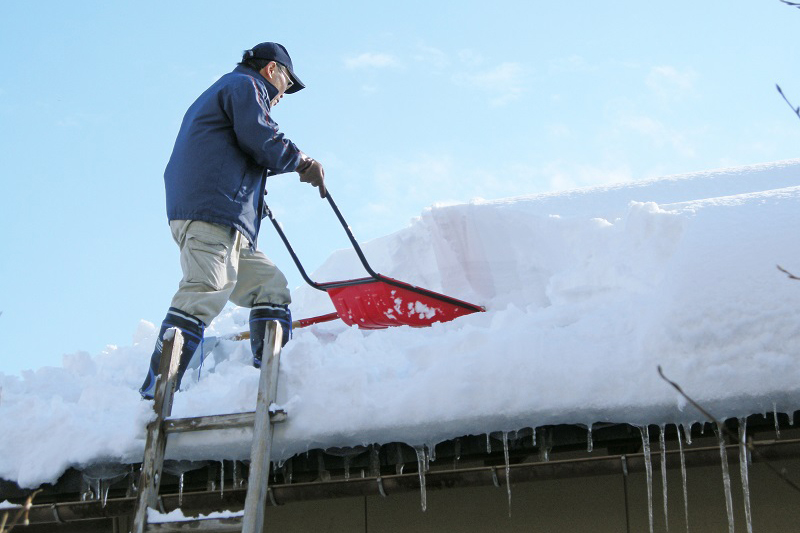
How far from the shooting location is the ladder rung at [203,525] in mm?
3600

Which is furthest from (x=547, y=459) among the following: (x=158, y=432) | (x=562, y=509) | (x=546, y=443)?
(x=158, y=432)

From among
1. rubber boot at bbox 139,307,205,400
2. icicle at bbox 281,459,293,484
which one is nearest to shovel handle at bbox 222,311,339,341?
rubber boot at bbox 139,307,205,400

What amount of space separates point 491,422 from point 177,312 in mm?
1387

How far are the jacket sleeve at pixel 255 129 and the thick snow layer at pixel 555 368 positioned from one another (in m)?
0.80

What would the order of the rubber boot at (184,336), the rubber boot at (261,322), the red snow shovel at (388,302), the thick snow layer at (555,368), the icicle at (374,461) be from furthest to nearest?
the red snow shovel at (388,302)
the rubber boot at (261,322)
the rubber boot at (184,336)
the icicle at (374,461)
the thick snow layer at (555,368)

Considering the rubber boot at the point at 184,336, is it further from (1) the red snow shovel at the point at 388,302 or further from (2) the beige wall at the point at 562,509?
(1) the red snow shovel at the point at 388,302

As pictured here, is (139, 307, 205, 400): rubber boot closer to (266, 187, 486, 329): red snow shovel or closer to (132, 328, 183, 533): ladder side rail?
(132, 328, 183, 533): ladder side rail

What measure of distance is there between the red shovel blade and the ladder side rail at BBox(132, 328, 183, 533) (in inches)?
59.6

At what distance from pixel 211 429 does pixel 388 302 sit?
1763mm

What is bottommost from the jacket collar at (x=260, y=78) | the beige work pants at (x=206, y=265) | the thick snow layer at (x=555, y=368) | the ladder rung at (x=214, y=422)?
the ladder rung at (x=214, y=422)

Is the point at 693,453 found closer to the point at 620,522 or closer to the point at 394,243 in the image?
the point at 620,522

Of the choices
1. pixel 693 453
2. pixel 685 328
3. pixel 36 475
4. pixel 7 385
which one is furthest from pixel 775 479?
pixel 7 385

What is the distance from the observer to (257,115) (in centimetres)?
445

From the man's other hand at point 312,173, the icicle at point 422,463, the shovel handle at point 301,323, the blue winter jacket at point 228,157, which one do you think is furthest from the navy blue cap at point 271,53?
the icicle at point 422,463
